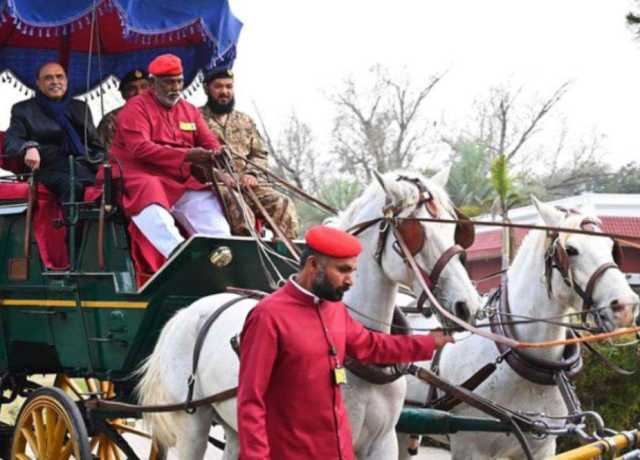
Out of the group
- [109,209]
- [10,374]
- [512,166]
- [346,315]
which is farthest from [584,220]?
[512,166]

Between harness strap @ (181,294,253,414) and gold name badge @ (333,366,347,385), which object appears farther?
harness strap @ (181,294,253,414)

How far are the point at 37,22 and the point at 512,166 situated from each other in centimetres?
3058

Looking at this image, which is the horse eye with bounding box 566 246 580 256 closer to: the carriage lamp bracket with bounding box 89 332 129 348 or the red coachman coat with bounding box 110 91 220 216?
the red coachman coat with bounding box 110 91 220 216

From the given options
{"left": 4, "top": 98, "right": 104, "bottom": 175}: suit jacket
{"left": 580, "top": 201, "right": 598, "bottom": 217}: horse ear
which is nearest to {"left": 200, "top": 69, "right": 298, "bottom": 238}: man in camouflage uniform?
{"left": 4, "top": 98, "right": 104, "bottom": 175}: suit jacket

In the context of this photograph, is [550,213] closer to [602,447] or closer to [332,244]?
[602,447]

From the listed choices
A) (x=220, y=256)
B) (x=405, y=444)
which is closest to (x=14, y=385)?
(x=220, y=256)

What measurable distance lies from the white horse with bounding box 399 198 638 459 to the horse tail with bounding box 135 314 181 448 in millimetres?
1547

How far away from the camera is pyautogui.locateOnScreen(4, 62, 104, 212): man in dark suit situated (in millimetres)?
6445

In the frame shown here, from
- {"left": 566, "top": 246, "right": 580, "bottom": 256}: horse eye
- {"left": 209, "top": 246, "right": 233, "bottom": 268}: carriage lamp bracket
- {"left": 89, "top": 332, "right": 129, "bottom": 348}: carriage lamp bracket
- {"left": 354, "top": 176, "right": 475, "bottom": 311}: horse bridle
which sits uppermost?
{"left": 354, "top": 176, "right": 475, "bottom": 311}: horse bridle

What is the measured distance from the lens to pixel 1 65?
748 centimetres

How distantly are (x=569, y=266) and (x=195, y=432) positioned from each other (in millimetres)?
2129

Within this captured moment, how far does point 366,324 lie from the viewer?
467cm

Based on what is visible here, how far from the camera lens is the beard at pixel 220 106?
664 centimetres

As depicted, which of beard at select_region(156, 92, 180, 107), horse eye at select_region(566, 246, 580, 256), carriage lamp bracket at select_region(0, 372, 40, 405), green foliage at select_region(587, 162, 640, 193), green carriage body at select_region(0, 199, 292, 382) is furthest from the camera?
green foliage at select_region(587, 162, 640, 193)
